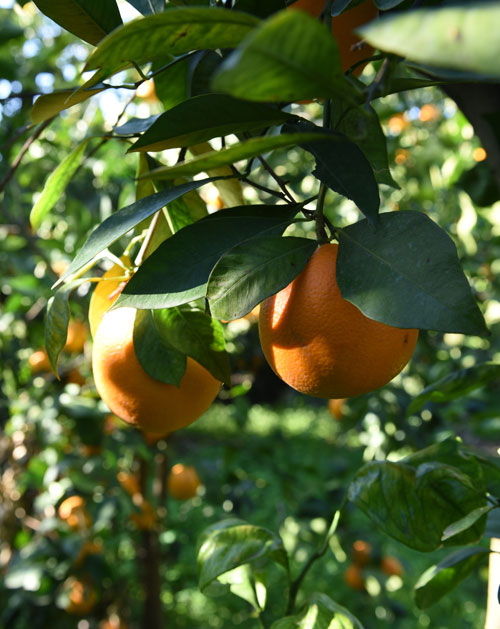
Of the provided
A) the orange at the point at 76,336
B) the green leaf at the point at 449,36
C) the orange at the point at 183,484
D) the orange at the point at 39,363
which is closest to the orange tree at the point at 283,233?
the green leaf at the point at 449,36

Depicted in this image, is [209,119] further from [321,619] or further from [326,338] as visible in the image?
[321,619]

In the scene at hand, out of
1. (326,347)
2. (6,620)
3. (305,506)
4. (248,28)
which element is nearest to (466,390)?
(326,347)

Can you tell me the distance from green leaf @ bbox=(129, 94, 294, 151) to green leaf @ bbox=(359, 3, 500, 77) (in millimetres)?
141

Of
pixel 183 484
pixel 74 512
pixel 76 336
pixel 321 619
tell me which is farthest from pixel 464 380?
pixel 183 484

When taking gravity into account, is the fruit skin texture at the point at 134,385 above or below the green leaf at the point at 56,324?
below

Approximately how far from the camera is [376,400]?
1.34 m

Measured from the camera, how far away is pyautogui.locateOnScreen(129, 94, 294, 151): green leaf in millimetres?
339

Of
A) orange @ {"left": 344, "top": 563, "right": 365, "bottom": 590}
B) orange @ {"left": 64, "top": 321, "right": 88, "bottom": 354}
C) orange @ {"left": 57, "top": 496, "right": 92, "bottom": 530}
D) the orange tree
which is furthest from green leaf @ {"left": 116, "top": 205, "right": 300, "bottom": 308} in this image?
orange @ {"left": 344, "top": 563, "right": 365, "bottom": 590}

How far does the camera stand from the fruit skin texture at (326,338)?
39 centimetres

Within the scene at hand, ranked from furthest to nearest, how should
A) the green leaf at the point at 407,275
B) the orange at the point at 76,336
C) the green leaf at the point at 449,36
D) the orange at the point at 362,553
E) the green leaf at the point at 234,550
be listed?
1. the orange at the point at 362,553
2. the orange at the point at 76,336
3. the green leaf at the point at 234,550
4. the green leaf at the point at 407,275
5. the green leaf at the point at 449,36

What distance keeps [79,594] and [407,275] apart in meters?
1.49

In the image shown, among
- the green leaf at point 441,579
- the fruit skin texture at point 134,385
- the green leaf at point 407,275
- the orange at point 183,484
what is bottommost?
the orange at point 183,484

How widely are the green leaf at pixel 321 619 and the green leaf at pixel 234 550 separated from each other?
0.05 m

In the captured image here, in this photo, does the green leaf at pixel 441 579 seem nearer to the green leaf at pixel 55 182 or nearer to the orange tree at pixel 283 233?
the orange tree at pixel 283 233
